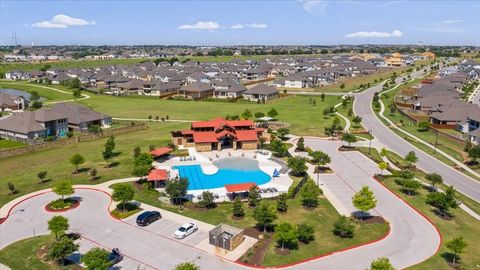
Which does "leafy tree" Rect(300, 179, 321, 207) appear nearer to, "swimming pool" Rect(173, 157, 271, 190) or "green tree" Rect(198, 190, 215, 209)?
"swimming pool" Rect(173, 157, 271, 190)

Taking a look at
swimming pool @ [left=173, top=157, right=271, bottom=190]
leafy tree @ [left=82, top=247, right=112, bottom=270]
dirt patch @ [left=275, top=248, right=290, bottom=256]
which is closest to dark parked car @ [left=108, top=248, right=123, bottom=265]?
leafy tree @ [left=82, top=247, right=112, bottom=270]

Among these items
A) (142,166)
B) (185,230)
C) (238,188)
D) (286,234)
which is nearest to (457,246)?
(286,234)

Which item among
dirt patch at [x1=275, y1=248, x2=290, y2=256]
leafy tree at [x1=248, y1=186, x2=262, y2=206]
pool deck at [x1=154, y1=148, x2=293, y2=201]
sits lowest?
dirt patch at [x1=275, y1=248, x2=290, y2=256]

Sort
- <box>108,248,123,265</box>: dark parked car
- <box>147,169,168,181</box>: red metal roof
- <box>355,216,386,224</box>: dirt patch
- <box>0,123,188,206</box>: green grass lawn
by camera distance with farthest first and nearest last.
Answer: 1. <box>0,123,188,206</box>: green grass lawn
2. <box>147,169,168,181</box>: red metal roof
3. <box>355,216,386,224</box>: dirt patch
4. <box>108,248,123,265</box>: dark parked car

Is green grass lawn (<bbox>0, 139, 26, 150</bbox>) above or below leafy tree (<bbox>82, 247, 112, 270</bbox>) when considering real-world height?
below

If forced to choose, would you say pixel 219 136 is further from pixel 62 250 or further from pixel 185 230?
pixel 62 250

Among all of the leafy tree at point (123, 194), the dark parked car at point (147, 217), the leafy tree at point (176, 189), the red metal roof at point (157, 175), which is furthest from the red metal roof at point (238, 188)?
the leafy tree at point (123, 194)

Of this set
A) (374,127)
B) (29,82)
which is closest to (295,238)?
(374,127)

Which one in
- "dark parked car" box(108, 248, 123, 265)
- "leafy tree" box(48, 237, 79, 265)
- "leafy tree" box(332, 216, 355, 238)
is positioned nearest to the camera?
"leafy tree" box(48, 237, 79, 265)

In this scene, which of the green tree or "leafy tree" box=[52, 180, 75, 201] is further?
"leafy tree" box=[52, 180, 75, 201]
